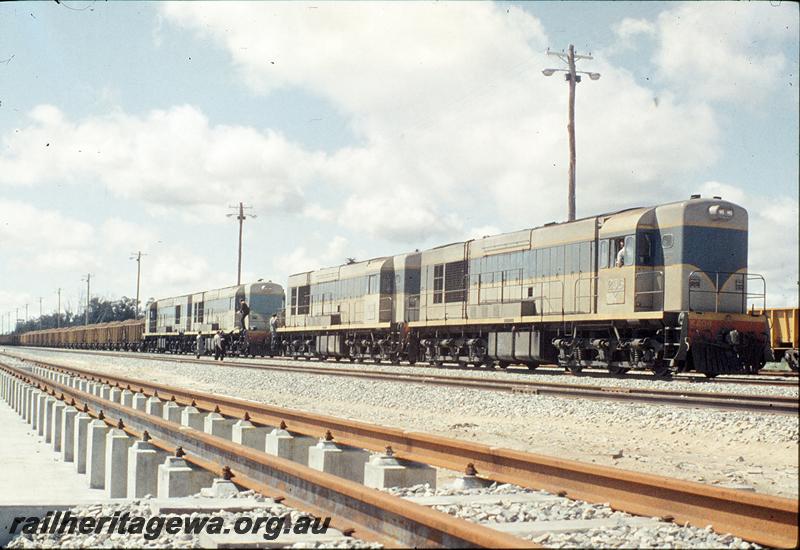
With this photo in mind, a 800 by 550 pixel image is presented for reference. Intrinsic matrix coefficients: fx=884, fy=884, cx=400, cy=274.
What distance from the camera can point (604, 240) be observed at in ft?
65.3

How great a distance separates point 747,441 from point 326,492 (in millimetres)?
5632

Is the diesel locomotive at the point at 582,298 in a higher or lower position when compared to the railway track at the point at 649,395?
higher

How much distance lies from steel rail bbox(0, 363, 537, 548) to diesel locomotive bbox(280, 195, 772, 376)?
11.9 meters

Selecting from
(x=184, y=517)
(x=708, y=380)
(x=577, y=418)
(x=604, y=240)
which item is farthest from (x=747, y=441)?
(x=604, y=240)

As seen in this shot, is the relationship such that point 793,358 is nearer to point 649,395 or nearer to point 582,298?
point 582,298

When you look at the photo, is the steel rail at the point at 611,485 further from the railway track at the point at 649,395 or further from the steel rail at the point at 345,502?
the railway track at the point at 649,395

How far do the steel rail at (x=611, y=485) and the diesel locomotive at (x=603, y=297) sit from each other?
10.7 m

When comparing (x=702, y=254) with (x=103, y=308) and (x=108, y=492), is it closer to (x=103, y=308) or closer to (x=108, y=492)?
(x=108, y=492)

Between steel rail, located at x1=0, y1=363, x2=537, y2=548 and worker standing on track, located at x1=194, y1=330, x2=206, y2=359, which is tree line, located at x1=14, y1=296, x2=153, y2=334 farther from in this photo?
steel rail, located at x1=0, y1=363, x2=537, y2=548

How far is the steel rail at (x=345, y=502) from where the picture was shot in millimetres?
4125

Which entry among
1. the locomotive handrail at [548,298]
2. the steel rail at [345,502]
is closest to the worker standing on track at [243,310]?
the locomotive handrail at [548,298]

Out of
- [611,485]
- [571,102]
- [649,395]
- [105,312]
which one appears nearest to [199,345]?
[571,102]

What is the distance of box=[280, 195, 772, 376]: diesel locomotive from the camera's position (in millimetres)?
17969

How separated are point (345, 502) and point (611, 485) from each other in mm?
1767
